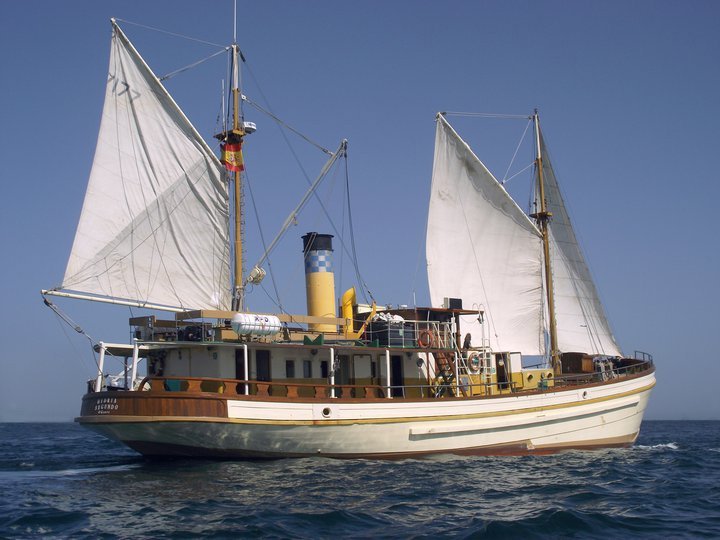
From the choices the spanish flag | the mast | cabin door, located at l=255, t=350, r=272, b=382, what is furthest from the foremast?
the mast

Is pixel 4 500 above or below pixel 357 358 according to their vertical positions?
below

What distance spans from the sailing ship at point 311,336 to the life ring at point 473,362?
Result: 0.09 metres

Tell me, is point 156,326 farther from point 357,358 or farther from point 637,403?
point 637,403

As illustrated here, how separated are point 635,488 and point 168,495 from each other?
11636 millimetres

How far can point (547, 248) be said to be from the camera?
115ft

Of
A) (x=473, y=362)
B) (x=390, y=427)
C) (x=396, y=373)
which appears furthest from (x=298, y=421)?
(x=473, y=362)

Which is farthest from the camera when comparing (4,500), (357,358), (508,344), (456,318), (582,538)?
(508,344)

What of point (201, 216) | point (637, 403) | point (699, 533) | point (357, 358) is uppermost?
point (201, 216)

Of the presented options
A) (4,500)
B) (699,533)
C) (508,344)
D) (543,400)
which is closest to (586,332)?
(508,344)

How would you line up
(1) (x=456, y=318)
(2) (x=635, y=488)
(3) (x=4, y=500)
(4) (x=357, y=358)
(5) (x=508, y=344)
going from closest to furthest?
(3) (x=4, y=500) < (2) (x=635, y=488) < (4) (x=357, y=358) < (1) (x=456, y=318) < (5) (x=508, y=344)

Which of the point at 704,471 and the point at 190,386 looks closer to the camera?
the point at 190,386

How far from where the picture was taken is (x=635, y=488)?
20016mm

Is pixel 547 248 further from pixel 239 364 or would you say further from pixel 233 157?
pixel 239 364

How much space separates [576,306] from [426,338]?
977 cm
